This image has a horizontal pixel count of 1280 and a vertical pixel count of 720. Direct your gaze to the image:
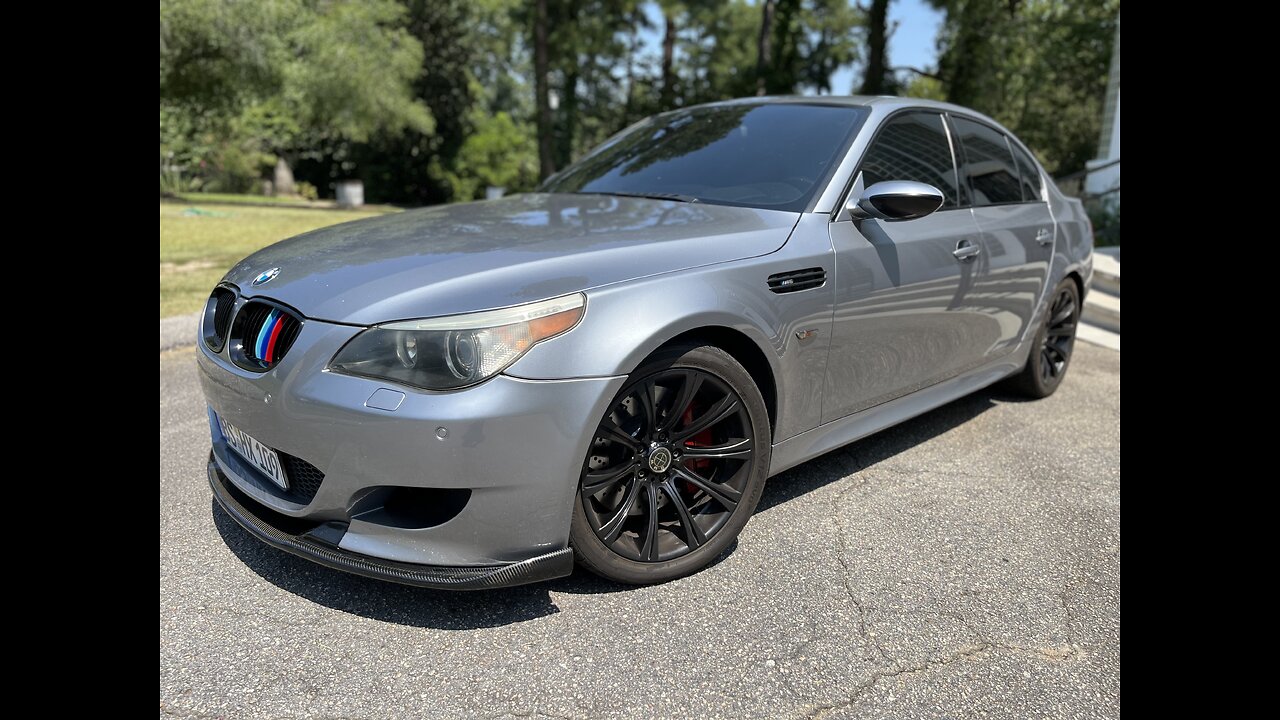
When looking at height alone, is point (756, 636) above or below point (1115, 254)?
below

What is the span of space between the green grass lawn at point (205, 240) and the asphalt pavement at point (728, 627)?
4763 mm

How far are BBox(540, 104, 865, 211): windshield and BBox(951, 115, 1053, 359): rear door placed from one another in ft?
2.83

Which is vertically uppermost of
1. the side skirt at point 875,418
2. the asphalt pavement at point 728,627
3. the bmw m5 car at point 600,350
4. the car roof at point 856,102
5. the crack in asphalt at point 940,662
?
the car roof at point 856,102

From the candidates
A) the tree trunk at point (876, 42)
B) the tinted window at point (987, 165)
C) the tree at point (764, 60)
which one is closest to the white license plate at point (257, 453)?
the tinted window at point (987, 165)

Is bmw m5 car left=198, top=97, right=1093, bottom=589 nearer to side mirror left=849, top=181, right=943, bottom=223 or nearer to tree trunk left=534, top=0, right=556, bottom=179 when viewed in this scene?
side mirror left=849, top=181, right=943, bottom=223

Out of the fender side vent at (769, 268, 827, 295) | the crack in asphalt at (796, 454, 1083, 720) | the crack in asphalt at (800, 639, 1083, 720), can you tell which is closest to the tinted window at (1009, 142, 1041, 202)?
the fender side vent at (769, 268, 827, 295)

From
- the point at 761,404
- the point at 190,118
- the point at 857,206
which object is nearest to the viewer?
the point at 761,404

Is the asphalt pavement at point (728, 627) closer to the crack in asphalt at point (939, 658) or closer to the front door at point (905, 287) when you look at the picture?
the crack in asphalt at point (939, 658)

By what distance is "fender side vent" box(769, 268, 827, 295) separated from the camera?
289 centimetres

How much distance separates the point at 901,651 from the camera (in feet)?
8.04

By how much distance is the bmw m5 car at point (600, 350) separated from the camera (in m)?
2.30
